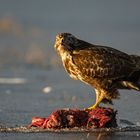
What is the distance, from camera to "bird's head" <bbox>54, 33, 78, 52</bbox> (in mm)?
13664

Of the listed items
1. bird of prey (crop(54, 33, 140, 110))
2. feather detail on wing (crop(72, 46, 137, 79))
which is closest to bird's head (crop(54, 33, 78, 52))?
bird of prey (crop(54, 33, 140, 110))

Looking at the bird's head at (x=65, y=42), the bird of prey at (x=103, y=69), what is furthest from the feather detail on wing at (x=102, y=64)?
the bird's head at (x=65, y=42)

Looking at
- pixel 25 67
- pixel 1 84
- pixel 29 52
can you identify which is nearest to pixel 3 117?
pixel 1 84

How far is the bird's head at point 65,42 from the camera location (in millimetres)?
13664

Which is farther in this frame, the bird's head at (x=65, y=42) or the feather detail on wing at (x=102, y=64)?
the feather detail on wing at (x=102, y=64)

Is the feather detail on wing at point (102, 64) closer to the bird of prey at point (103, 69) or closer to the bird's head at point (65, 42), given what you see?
the bird of prey at point (103, 69)

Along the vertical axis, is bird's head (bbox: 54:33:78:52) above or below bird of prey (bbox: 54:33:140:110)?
above

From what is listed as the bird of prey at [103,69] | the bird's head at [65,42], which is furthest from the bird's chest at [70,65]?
the bird's head at [65,42]

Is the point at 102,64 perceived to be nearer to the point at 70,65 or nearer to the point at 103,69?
the point at 103,69

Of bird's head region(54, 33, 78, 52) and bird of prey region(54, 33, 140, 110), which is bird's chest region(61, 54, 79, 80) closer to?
bird of prey region(54, 33, 140, 110)

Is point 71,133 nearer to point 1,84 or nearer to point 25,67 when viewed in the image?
point 1,84

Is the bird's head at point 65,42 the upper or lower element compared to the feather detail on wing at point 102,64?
upper

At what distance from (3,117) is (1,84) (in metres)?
5.39

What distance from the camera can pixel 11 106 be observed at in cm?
1565
